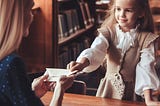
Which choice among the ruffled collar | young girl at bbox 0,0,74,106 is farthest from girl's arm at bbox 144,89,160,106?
young girl at bbox 0,0,74,106

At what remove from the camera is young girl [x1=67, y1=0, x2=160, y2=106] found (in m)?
1.91

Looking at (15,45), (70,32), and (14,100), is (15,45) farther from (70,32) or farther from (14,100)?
(70,32)

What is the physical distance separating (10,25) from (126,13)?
2.51ft

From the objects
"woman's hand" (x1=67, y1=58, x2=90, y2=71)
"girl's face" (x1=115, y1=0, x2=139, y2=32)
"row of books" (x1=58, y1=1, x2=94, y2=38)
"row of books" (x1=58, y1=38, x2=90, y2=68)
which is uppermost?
"girl's face" (x1=115, y1=0, x2=139, y2=32)

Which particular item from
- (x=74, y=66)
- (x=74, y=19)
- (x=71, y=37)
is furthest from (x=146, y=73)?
(x=74, y=19)

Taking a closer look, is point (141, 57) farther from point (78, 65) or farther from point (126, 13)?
point (78, 65)

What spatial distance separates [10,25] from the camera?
1318mm

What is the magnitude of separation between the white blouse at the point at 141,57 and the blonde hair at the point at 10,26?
60 cm

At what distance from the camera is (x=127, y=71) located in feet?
6.49

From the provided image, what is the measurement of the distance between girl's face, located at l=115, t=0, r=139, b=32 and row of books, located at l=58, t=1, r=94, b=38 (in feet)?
7.39

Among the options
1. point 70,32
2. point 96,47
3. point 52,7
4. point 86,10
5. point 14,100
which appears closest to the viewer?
point 14,100

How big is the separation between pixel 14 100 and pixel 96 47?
754 millimetres

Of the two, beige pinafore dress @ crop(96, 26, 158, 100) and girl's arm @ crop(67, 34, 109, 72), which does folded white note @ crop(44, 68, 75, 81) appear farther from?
beige pinafore dress @ crop(96, 26, 158, 100)

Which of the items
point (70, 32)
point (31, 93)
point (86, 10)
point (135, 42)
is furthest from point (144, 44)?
point (86, 10)
